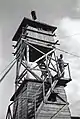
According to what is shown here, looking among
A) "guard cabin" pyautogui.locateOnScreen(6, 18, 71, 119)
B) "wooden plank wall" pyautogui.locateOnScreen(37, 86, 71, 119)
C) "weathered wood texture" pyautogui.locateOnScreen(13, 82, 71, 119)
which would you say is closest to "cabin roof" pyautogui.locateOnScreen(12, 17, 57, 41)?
"guard cabin" pyautogui.locateOnScreen(6, 18, 71, 119)

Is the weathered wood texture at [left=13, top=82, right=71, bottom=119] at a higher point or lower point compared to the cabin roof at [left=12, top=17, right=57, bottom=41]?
lower

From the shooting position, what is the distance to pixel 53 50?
1547cm

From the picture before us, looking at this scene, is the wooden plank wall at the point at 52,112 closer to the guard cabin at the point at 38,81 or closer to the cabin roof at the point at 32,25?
the guard cabin at the point at 38,81

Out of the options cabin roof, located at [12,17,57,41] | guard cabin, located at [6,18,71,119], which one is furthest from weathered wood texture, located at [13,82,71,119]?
cabin roof, located at [12,17,57,41]

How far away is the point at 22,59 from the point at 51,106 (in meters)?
4.09

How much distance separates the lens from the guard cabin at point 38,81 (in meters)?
12.7

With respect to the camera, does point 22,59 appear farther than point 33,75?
Yes

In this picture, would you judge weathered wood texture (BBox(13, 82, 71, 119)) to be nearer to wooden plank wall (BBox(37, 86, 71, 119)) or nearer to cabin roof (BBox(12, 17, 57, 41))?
wooden plank wall (BBox(37, 86, 71, 119))

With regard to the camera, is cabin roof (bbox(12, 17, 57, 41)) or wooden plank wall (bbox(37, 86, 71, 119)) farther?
cabin roof (bbox(12, 17, 57, 41))

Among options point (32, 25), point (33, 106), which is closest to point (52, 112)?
point (33, 106)

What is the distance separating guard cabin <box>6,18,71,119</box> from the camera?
1266 centimetres

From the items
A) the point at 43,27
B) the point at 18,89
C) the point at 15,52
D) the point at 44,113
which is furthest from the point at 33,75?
the point at 43,27

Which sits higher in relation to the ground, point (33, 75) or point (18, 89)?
point (33, 75)

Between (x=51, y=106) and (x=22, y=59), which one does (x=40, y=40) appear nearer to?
(x=22, y=59)
